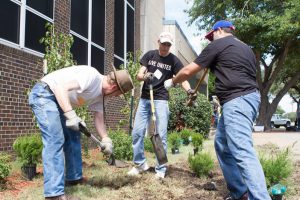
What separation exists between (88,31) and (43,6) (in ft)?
7.87

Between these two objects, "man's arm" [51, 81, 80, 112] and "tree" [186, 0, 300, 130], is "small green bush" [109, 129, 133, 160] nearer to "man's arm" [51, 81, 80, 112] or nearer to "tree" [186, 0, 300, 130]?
"man's arm" [51, 81, 80, 112]

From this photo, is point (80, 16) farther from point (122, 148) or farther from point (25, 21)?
point (122, 148)

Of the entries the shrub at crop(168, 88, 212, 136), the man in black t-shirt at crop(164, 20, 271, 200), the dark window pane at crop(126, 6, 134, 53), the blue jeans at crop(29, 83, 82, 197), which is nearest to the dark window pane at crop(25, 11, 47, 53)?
the blue jeans at crop(29, 83, 82, 197)

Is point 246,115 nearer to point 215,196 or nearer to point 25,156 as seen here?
point 215,196

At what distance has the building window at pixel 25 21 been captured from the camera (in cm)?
728

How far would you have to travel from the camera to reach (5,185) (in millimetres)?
5180

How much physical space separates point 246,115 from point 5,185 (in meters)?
2.95

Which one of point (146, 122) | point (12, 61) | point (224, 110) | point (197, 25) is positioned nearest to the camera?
point (224, 110)

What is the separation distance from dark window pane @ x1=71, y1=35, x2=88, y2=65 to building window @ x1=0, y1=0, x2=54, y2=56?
4.43ft

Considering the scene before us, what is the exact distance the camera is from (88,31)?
1094cm

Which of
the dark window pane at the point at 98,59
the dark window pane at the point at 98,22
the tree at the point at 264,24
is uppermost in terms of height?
the tree at the point at 264,24

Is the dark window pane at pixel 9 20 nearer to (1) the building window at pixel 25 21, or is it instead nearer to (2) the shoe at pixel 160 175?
(1) the building window at pixel 25 21

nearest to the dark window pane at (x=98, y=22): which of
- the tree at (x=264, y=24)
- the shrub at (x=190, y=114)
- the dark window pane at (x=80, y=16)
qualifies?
the dark window pane at (x=80, y=16)

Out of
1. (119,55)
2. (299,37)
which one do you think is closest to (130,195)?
(119,55)
